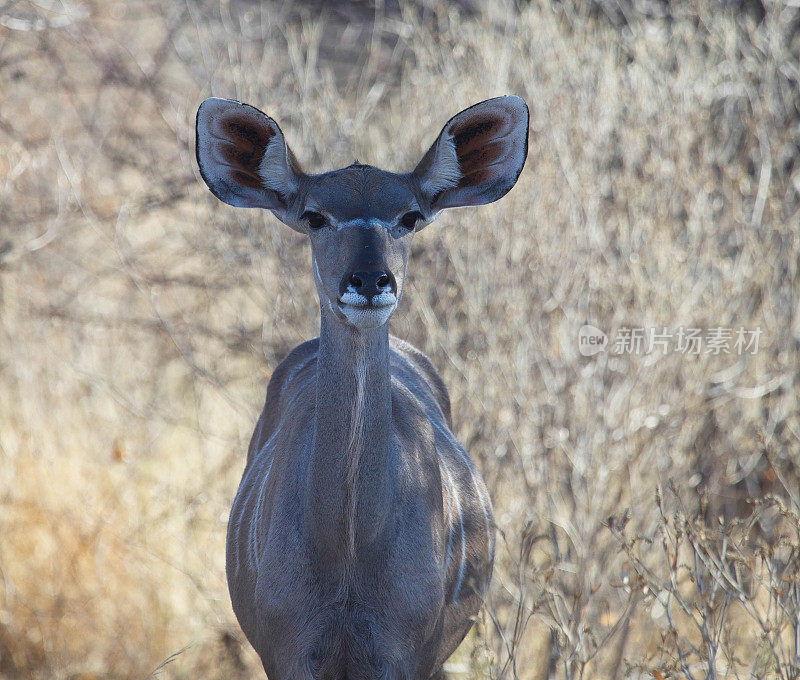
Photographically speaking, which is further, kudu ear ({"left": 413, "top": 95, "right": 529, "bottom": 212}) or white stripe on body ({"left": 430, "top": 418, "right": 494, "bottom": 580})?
white stripe on body ({"left": 430, "top": 418, "right": 494, "bottom": 580})

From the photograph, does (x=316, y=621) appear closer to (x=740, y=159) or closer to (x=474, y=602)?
(x=474, y=602)

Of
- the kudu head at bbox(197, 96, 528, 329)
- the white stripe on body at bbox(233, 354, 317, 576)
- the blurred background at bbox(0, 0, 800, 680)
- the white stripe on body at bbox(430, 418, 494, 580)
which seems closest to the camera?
the kudu head at bbox(197, 96, 528, 329)

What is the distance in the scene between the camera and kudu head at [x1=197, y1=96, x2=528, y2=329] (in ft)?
9.55

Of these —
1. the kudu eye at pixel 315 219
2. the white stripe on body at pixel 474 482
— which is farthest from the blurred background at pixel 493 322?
the kudu eye at pixel 315 219

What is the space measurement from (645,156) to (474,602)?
10.7 ft

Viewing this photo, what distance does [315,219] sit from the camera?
Result: 122 inches

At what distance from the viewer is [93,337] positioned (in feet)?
27.3

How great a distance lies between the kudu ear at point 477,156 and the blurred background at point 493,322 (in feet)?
6.95

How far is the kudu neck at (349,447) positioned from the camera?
2.96 meters

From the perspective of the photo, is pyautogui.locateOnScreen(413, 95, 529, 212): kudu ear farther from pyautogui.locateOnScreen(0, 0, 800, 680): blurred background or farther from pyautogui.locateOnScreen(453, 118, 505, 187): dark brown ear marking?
pyautogui.locateOnScreen(0, 0, 800, 680): blurred background
